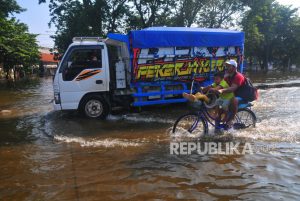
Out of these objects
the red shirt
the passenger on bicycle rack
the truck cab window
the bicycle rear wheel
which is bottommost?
the bicycle rear wheel

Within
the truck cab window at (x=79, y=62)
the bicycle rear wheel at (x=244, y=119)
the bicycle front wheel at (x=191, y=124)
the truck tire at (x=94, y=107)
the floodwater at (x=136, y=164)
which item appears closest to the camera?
the floodwater at (x=136, y=164)

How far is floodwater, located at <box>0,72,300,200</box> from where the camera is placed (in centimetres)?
473

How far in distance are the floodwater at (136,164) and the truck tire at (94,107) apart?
2.25ft

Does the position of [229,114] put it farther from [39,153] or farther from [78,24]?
[78,24]

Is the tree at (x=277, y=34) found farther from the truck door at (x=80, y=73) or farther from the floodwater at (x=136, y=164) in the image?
the floodwater at (x=136, y=164)

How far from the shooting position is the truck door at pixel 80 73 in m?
10.1

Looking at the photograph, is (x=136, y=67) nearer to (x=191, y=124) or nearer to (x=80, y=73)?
(x=80, y=73)

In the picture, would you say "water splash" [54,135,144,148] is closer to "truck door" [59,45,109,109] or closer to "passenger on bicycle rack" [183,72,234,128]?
"passenger on bicycle rack" [183,72,234,128]

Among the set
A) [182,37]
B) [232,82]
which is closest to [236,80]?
[232,82]

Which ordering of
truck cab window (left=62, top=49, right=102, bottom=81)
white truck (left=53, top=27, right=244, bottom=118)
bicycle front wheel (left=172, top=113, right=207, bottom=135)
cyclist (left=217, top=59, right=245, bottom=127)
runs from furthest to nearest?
white truck (left=53, top=27, right=244, bottom=118) → truck cab window (left=62, top=49, right=102, bottom=81) → bicycle front wheel (left=172, top=113, right=207, bottom=135) → cyclist (left=217, top=59, right=245, bottom=127)

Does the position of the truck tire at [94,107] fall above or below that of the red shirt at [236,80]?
below

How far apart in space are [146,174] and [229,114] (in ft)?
10.1

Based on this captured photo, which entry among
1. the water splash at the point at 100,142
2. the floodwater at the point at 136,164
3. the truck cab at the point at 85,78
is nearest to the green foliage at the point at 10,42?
the truck cab at the point at 85,78

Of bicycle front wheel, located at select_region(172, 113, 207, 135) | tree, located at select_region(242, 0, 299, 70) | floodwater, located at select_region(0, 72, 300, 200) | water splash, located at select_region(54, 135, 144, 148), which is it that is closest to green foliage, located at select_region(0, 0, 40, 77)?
floodwater, located at select_region(0, 72, 300, 200)
